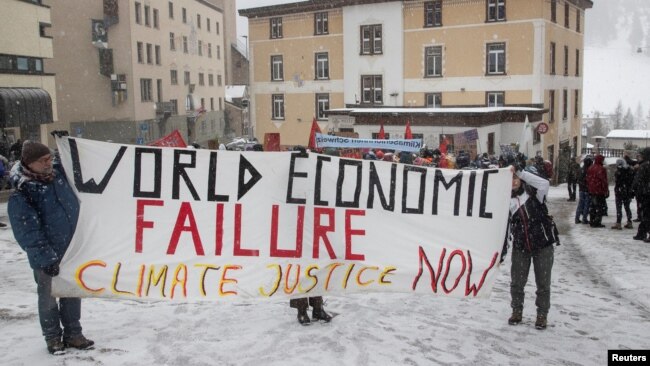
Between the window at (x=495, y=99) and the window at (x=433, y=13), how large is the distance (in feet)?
17.3

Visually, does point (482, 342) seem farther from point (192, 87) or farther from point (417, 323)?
point (192, 87)

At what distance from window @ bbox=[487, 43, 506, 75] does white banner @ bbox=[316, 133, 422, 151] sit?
22313 mm

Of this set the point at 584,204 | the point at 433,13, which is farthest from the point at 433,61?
the point at 584,204

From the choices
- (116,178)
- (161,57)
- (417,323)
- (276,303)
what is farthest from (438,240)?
(161,57)

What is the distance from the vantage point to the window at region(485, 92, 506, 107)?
33.2 meters

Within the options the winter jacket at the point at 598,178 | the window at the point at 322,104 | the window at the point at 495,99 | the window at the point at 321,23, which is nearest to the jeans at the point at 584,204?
the winter jacket at the point at 598,178

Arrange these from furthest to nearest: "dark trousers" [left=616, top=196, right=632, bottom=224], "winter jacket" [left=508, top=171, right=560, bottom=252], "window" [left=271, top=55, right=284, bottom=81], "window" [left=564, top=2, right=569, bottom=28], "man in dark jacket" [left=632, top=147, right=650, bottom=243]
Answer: "window" [left=271, top=55, right=284, bottom=81], "window" [left=564, top=2, right=569, bottom=28], "dark trousers" [left=616, top=196, right=632, bottom=224], "man in dark jacket" [left=632, top=147, right=650, bottom=243], "winter jacket" [left=508, top=171, right=560, bottom=252]

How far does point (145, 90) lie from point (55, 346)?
44.1m

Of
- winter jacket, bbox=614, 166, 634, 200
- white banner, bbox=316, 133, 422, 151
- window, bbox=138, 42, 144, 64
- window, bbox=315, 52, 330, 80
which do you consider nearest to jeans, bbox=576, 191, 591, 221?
winter jacket, bbox=614, 166, 634, 200

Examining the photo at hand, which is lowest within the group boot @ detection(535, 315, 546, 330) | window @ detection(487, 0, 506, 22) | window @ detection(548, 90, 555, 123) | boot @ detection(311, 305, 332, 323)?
boot @ detection(535, 315, 546, 330)

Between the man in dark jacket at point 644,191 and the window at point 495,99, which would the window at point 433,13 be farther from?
the man in dark jacket at point 644,191

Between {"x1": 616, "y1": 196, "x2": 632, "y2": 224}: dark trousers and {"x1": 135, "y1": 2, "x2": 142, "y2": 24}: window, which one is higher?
{"x1": 135, "y1": 2, "x2": 142, "y2": 24}: window

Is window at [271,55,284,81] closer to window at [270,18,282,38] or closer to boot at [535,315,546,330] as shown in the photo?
window at [270,18,282,38]

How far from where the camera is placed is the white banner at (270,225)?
17.3 ft
